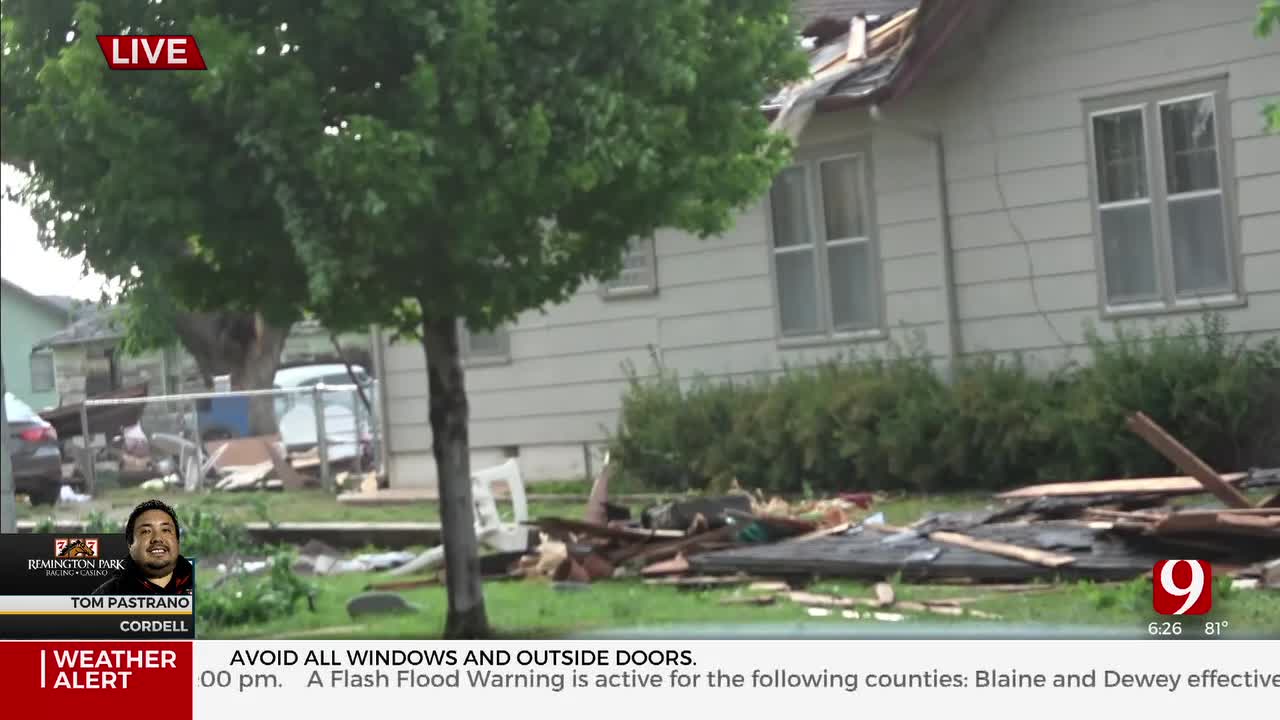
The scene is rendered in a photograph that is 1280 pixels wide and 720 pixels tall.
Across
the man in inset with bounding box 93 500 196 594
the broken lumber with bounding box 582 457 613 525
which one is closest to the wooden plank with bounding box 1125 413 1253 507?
the broken lumber with bounding box 582 457 613 525

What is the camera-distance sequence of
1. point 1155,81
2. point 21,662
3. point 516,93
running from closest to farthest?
point 21,662, point 516,93, point 1155,81

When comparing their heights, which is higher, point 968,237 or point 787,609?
point 968,237

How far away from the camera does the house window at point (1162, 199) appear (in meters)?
8.75

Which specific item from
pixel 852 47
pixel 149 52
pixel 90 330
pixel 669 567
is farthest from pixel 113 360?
pixel 852 47

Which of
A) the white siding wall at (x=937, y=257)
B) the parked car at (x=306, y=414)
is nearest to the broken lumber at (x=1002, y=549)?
the white siding wall at (x=937, y=257)

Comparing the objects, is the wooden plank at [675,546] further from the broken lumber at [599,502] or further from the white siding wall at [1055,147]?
the white siding wall at [1055,147]

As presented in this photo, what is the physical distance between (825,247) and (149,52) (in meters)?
4.26

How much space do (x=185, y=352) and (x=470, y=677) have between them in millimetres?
2419

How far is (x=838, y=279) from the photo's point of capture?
32.8 ft

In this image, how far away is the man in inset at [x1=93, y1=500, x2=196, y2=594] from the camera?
614 cm

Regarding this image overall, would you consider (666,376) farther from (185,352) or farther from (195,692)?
(195,692)

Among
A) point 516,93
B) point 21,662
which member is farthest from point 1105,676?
point 21,662

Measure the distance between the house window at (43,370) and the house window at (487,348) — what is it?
1.83 metres

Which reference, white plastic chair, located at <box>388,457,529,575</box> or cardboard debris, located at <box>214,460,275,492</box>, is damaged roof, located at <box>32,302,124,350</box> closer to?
cardboard debris, located at <box>214,460,275,492</box>
